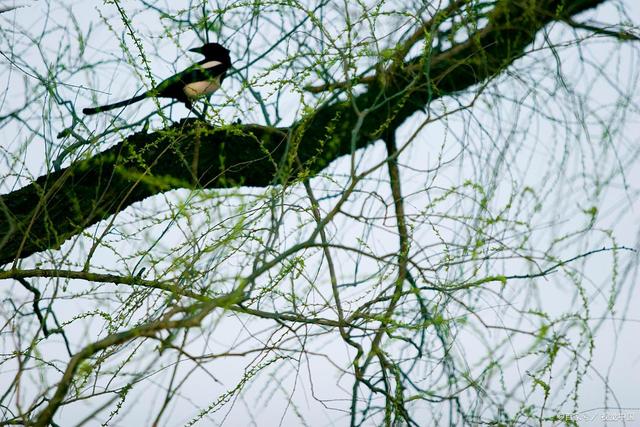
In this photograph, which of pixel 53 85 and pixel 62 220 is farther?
pixel 62 220

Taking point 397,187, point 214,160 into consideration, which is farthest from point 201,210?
point 397,187

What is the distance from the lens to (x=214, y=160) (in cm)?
255

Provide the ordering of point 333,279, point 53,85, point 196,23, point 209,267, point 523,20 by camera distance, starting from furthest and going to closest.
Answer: point 523,20
point 196,23
point 53,85
point 333,279
point 209,267

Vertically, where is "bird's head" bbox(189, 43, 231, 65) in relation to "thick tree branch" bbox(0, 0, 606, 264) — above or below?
above

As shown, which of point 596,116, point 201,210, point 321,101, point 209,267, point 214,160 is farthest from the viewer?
point 214,160

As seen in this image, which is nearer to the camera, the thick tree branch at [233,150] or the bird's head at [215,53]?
the thick tree branch at [233,150]

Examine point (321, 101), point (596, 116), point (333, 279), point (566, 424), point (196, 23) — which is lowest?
point (566, 424)

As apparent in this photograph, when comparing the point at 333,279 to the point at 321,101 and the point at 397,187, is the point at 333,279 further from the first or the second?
the point at 397,187

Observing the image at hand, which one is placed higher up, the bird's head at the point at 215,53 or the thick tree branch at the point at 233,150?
the bird's head at the point at 215,53

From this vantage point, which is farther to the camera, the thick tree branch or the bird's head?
the bird's head

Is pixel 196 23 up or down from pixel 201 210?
up

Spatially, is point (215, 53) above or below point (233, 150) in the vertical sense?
above

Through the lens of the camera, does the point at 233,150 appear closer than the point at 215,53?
Yes

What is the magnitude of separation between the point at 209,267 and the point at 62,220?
1184 mm
